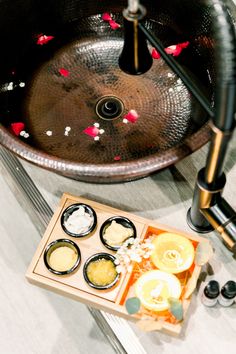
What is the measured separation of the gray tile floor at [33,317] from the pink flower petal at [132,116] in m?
0.41

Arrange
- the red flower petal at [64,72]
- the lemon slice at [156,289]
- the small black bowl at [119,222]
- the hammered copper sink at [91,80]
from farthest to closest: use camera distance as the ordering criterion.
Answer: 1. the red flower petal at [64,72]
2. the hammered copper sink at [91,80]
3. the small black bowl at [119,222]
4. the lemon slice at [156,289]

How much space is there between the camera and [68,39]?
153cm

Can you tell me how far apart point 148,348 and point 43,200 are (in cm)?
48

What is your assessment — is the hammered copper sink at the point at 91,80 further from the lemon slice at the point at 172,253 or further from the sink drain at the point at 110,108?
the lemon slice at the point at 172,253

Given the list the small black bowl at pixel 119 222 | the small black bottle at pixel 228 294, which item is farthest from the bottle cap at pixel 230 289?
the small black bowl at pixel 119 222

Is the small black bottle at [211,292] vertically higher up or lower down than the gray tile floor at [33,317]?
higher up

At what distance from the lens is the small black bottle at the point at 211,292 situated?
1189 millimetres

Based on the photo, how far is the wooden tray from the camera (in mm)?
1198

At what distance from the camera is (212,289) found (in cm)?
119

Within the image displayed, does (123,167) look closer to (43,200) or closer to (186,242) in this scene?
(186,242)

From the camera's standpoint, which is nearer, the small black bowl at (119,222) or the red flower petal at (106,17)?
the small black bowl at (119,222)

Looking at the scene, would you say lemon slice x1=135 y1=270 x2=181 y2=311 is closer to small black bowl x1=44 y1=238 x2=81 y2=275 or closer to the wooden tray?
the wooden tray

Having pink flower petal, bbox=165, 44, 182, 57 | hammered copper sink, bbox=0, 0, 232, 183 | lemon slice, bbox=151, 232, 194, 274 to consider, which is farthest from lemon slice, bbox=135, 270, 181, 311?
pink flower petal, bbox=165, 44, 182, 57

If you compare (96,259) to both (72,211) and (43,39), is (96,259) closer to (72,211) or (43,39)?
(72,211)
